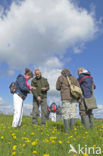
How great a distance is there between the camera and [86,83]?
5.89 metres

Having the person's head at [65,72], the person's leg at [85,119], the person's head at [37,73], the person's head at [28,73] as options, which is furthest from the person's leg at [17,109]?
the person's leg at [85,119]

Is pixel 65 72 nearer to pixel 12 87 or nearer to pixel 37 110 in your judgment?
pixel 12 87

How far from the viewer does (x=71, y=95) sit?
534cm

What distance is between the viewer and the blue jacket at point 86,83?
5.82 m

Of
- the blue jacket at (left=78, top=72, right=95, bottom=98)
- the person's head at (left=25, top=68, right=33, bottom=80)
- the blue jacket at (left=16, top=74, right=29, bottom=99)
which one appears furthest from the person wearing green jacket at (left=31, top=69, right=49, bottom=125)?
the blue jacket at (left=78, top=72, right=95, bottom=98)

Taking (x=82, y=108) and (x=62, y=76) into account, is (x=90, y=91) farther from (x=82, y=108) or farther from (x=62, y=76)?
(x=62, y=76)

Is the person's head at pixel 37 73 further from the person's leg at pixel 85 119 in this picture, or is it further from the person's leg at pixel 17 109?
the person's leg at pixel 85 119

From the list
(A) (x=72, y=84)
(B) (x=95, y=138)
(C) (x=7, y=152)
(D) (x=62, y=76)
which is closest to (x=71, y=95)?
(A) (x=72, y=84)

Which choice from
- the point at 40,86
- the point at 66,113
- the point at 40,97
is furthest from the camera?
the point at 40,86

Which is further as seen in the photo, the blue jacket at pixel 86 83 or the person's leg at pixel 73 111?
the blue jacket at pixel 86 83

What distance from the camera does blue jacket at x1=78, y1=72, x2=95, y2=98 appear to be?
19.1ft

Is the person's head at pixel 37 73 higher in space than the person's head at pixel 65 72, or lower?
Answer: higher

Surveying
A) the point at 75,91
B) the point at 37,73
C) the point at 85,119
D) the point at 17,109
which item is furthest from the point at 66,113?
the point at 37,73

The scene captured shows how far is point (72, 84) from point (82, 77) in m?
0.73
